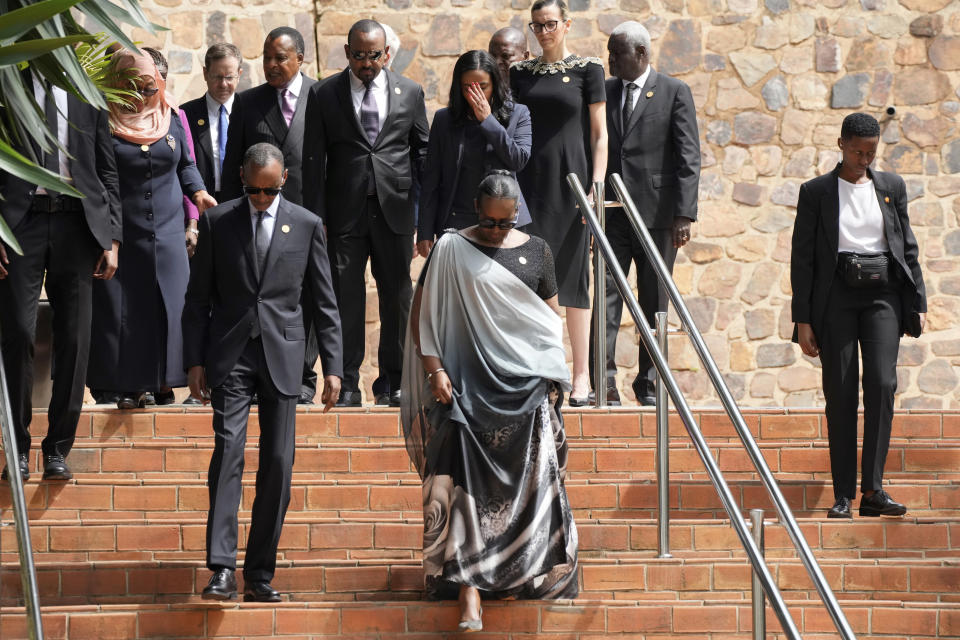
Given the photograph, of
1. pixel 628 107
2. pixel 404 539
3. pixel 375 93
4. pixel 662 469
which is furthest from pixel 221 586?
pixel 628 107

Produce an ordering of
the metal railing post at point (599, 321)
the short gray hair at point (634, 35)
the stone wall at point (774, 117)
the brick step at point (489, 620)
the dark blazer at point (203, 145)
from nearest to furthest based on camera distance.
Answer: the brick step at point (489, 620)
the metal railing post at point (599, 321)
the short gray hair at point (634, 35)
the dark blazer at point (203, 145)
the stone wall at point (774, 117)

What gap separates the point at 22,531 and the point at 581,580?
2.07 meters

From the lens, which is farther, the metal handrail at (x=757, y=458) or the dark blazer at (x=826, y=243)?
the dark blazer at (x=826, y=243)

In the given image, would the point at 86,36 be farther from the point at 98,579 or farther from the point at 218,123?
the point at 218,123

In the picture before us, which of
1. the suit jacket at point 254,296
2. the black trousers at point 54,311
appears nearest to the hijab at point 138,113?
the black trousers at point 54,311

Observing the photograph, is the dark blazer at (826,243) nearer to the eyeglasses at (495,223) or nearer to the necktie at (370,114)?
the eyeglasses at (495,223)

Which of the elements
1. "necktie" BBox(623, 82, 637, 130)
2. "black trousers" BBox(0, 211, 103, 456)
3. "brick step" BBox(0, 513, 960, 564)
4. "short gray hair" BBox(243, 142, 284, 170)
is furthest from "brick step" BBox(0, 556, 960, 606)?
"necktie" BBox(623, 82, 637, 130)

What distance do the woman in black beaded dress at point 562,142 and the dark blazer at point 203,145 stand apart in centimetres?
161

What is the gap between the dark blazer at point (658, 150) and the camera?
321 inches

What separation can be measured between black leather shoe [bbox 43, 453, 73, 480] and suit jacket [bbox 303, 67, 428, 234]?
1.79 metres

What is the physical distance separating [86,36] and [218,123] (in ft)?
11.7

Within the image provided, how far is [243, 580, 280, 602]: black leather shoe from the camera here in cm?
576

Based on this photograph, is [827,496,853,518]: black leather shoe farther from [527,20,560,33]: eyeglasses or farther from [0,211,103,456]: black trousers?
[0,211,103,456]: black trousers

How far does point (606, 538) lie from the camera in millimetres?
6336
